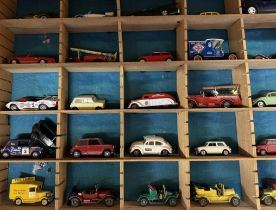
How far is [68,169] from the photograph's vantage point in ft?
7.47

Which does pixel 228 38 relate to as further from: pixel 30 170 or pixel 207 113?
pixel 30 170

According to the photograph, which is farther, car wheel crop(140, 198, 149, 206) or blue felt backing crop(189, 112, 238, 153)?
blue felt backing crop(189, 112, 238, 153)

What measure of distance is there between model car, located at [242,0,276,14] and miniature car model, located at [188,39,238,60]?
35 centimetres

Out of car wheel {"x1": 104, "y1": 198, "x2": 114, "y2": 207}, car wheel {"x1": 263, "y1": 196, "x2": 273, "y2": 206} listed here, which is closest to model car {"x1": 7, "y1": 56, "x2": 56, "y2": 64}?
car wheel {"x1": 104, "y1": 198, "x2": 114, "y2": 207}

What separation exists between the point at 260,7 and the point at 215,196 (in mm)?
1623

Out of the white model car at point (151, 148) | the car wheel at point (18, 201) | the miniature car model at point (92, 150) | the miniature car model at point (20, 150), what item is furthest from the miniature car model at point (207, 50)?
the car wheel at point (18, 201)

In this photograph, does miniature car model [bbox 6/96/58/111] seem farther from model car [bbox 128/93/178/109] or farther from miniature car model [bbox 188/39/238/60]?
miniature car model [bbox 188/39/238/60]

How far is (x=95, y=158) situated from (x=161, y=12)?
4.41 feet

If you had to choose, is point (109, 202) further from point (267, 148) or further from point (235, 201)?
point (267, 148)

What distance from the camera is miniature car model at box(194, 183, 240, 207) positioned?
2.06 metres

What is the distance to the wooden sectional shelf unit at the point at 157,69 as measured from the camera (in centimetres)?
204

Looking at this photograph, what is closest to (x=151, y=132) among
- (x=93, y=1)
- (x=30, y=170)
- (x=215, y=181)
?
(x=215, y=181)

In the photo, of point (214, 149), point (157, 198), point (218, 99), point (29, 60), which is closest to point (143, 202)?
point (157, 198)

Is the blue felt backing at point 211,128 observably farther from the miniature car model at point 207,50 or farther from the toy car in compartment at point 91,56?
the toy car in compartment at point 91,56
